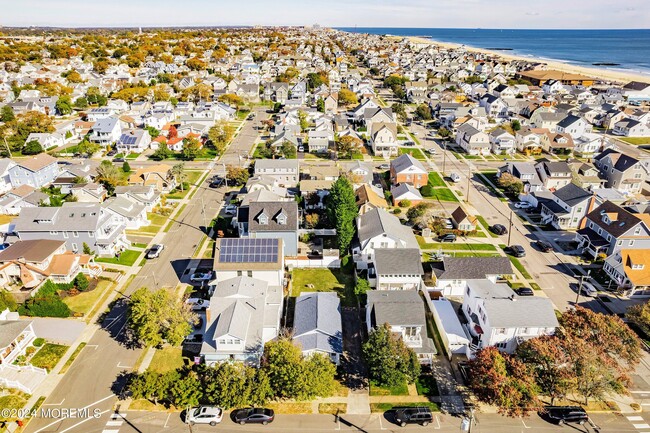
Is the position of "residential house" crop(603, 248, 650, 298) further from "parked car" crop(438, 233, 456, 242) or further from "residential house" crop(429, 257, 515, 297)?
"parked car" crop(438, 233, 456, 242)

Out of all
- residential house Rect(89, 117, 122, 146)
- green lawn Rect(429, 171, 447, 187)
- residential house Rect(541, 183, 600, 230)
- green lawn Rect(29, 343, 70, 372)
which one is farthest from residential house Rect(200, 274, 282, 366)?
residential house Rect(89, 117, 122, 146)

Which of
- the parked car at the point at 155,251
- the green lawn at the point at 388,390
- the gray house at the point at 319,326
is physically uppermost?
the gray house at the point at 319,326

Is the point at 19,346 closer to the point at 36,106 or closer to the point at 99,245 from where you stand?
the point at 99,245

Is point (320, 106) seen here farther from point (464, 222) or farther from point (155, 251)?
point (155, 251)

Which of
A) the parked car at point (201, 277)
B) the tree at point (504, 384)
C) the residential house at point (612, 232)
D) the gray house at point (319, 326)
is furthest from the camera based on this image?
the residential house at point (612, 232)

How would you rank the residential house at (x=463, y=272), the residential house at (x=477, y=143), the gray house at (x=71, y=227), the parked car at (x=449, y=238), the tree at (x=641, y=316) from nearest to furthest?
the tree at (x=641, y=316), the residential house at (x=463, y=272), the gray house at (x=71, y=227), the parked car at (x=449, y=238), the residential house at (x=477, y=143)

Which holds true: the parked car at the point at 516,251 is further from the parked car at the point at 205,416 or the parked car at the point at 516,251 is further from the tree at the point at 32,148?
the tree at the point at 32,148

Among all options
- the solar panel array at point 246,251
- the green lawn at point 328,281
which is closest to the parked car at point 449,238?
the green lawn at point 328,281
